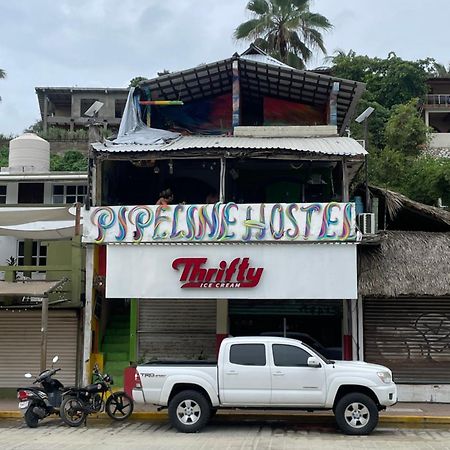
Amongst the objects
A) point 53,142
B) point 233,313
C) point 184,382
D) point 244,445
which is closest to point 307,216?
point 233,313

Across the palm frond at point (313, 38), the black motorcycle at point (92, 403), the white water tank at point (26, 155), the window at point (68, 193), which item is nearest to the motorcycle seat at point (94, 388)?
the black motorcycle at point (92, 403)

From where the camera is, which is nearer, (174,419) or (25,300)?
(174,419)

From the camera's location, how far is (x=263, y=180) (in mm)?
19531

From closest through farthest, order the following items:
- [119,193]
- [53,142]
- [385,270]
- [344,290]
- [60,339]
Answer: [344,290] < [385,270] < [60,339] < [119,193] < [53,142]

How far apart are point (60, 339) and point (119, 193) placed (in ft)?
14.6

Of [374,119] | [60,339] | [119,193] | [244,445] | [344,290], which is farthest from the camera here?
[374,119]

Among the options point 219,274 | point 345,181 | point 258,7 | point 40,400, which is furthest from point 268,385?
point 258,7

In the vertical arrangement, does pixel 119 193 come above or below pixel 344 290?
above

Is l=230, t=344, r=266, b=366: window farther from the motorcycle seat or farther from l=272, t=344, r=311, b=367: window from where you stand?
the motorcycle seat

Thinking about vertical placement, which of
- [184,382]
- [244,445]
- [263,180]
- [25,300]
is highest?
[263,180]

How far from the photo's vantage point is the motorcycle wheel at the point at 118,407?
13.7 m

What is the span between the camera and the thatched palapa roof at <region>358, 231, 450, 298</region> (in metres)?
15.9

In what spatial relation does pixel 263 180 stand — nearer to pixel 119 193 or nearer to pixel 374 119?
pixel 119 193

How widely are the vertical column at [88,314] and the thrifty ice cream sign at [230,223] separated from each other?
661 millimetres
